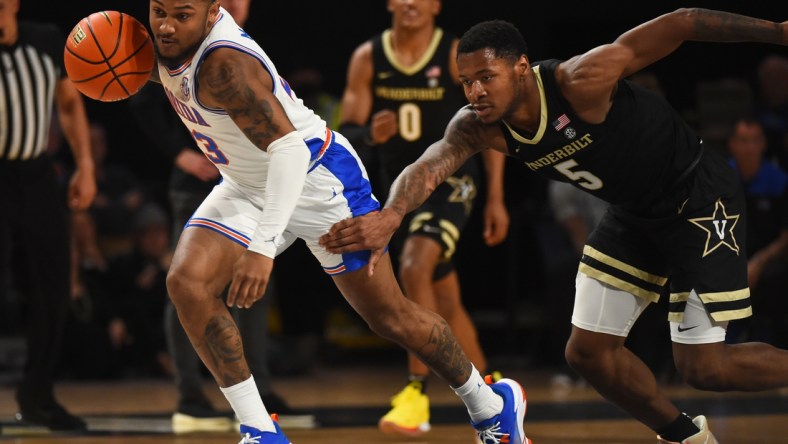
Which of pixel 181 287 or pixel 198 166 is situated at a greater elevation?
pixel 198 166

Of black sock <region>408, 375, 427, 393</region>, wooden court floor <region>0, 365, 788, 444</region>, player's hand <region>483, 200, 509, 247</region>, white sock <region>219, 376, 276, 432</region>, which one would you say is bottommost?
wooden court floor <region>0, 365, 788, 444</region>

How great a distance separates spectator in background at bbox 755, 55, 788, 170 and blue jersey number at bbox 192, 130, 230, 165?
16.5 ft

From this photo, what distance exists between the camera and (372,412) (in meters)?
6.35

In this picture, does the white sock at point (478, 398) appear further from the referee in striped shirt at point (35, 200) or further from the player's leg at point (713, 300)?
the referee in striped shirt at point (35, 200)

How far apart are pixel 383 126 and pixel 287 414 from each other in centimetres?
153

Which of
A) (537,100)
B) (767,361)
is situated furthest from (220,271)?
(767,361)

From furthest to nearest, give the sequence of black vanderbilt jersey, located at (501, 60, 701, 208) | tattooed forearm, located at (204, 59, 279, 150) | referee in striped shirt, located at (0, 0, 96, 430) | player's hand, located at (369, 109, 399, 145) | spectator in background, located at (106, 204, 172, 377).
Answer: spectator in background, located at (106, 204, 172, 377) < referee in striped shirt, located at (0, 0, 96, 430) < player's hand, located at (369, 109, 399, 145) < black vanderbilt jersey, located at (501, 60, 701, 208) < tattooed forearm, located at (204, 59, 279, 150)

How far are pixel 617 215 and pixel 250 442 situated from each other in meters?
1.58

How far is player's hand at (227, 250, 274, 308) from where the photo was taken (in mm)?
3670

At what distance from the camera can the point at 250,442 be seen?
13.3ft

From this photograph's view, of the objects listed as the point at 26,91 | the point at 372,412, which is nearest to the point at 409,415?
the point at 372,412

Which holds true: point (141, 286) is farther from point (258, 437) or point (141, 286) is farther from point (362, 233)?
point (362, 233)

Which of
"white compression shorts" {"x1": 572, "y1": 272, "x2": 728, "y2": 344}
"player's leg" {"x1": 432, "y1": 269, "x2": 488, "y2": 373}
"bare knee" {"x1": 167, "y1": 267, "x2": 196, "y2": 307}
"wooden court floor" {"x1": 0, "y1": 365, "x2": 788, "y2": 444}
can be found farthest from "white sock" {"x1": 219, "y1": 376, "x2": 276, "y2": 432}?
"player's leg" {"x1": 432, "y1": 269, "x2": 488, "y2": 373}

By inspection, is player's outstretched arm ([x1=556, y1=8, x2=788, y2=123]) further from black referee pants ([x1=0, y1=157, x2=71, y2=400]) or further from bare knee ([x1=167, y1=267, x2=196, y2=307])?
black referee pants ([x1=0, y1=157, x2=71, y2=400])
